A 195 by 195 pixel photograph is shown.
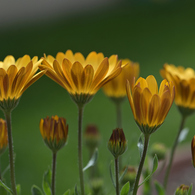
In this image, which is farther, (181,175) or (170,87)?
(181,175)

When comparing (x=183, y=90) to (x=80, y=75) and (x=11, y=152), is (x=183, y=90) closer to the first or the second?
(x=80, y=75)

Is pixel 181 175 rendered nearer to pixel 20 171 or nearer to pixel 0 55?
pixel 20 171

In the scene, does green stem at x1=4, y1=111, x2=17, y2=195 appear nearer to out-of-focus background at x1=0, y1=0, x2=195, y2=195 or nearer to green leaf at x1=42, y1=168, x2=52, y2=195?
green leaf at x1=42, y1=168, x2=52, y2=195

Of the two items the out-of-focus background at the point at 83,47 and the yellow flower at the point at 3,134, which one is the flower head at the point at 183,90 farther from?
the out-of-focus background at the point at 83,47

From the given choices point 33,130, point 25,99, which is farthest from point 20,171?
point 25,99

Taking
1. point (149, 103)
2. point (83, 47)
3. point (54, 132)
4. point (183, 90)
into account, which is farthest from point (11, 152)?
point (83, 47)
